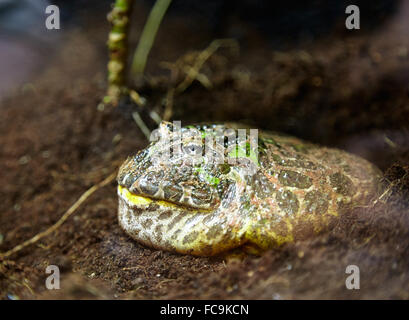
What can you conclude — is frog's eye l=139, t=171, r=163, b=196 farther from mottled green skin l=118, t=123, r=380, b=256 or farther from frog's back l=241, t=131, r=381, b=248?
frog's back l=241, t=131, r=381, b=248

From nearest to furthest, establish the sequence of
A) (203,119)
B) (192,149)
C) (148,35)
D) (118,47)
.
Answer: (192,149), (118,47), (203,119), (148,35)

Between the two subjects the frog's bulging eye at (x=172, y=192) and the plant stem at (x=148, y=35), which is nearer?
the frog's bulging eye at (x=172, y=192)

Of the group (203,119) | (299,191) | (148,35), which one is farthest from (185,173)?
(148,35)

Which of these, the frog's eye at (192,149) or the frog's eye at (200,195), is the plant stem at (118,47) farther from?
the frog's eye at (200,195)

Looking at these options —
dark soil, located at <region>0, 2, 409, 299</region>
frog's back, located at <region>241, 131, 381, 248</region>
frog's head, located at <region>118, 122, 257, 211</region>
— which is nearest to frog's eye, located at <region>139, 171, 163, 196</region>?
frog's head, located at <region>118, 122, 257, 211</region>

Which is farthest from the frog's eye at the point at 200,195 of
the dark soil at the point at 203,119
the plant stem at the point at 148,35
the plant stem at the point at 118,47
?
the plant stem at the point at 148,35

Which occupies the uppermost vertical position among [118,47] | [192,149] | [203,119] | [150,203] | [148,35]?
[148,35]

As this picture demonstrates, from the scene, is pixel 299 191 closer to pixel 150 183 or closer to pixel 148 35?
pixel 150 183
